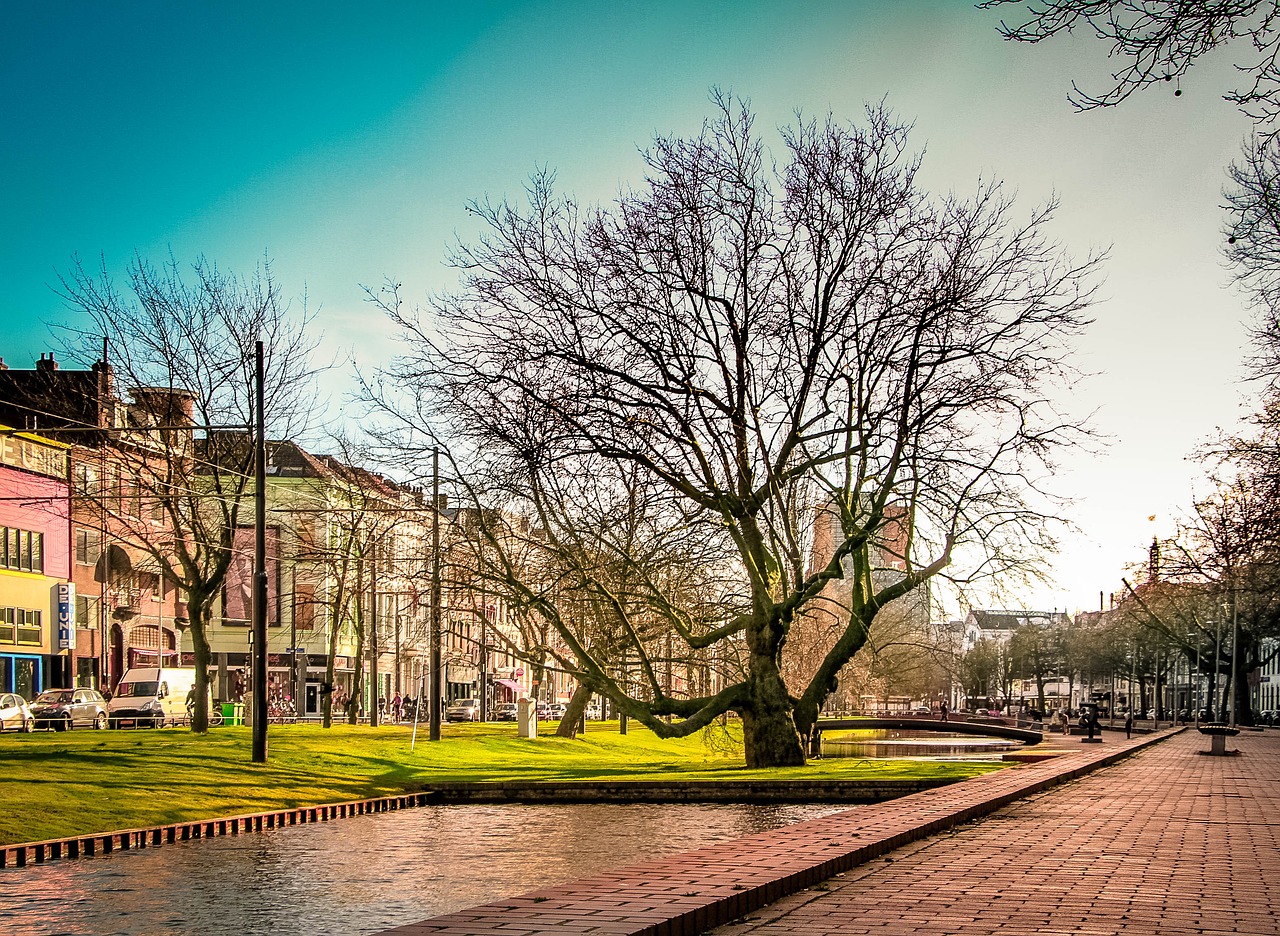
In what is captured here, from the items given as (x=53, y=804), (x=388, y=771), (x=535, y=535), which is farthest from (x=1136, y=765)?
(x=53, y=804)

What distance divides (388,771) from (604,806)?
658cm

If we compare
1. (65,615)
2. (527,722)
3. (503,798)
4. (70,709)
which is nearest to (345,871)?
(503,798)

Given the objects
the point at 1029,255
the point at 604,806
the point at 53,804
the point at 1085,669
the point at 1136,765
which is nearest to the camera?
the point at 53,804

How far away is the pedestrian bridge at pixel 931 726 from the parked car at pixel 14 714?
3619cm

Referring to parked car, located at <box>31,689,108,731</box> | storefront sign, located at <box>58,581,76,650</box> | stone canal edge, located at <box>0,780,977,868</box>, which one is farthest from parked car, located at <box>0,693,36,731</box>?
stone canal edge, located at <box>0,780,977,868</box>

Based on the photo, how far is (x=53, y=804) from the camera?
23453mm

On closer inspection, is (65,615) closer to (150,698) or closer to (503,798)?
(150,698)

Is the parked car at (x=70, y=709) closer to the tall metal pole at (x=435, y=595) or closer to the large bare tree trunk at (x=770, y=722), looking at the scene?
the tall metal pole at (x=435, y=595)

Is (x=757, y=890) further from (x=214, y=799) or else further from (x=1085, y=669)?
(x=1085, y=669)

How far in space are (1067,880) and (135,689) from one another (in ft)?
177

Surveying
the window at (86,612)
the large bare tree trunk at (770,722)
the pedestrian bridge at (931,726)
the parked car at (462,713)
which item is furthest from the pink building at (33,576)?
the large bare tree trunk at (770,722)

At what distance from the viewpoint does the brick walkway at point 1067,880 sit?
985 centimetres

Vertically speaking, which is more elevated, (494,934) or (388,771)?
(494,934)

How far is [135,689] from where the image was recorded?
6047 centimetres
